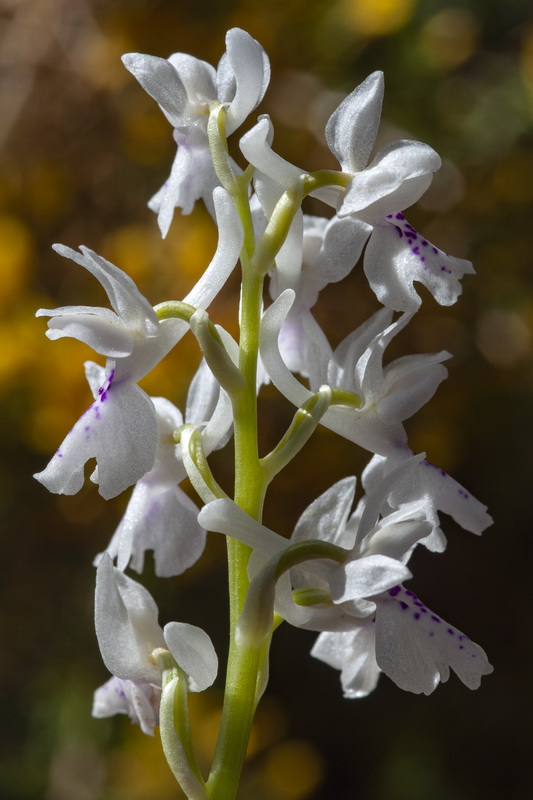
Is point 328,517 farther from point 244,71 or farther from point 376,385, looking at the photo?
point 244,71

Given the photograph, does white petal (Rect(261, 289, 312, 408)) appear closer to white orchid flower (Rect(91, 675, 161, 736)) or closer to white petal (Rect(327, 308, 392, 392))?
white petal (Rect(327, 308, 392, 392))

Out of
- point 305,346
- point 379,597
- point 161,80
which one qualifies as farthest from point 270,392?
point 379,597

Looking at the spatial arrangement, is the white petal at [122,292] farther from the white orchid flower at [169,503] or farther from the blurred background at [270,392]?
the blurred background at [270,392]

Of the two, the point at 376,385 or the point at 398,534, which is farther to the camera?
the point at 376,385

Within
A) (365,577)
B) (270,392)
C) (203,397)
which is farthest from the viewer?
(270,392)

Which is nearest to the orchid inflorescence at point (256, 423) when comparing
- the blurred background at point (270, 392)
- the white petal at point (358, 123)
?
the white petal at point (358, 123)

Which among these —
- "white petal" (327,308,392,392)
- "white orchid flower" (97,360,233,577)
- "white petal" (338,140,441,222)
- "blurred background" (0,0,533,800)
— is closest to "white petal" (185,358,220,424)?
"white orchid flower" (97,360,233,577)
